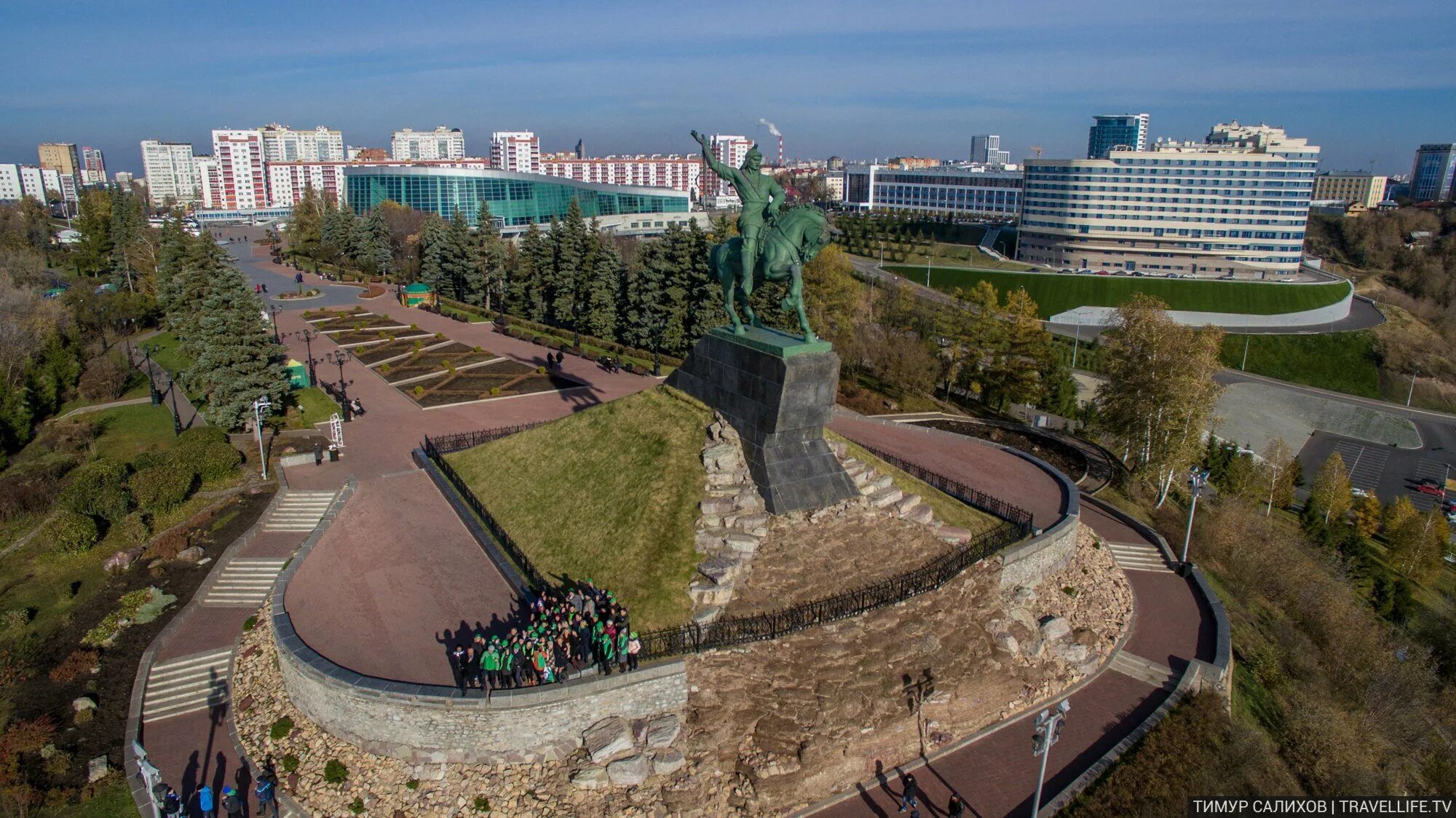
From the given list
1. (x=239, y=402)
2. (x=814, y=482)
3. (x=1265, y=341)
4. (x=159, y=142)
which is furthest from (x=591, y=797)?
(x=159, y=142)

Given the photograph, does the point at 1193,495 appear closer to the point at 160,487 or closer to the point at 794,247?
the point at 794,247

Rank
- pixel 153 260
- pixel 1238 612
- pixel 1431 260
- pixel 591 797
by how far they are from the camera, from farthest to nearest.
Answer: pixel 1431 260
pixel 153 260
pixel 1238 612
pixel 591 797

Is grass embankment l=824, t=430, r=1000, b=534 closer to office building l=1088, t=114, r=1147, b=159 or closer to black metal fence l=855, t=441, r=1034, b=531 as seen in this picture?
black metal fence l=855, t=441, r=1034, b=531

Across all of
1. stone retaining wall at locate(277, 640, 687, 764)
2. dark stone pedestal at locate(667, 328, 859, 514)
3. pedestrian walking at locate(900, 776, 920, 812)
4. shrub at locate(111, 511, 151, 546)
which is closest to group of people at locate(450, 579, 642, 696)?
stone retaining wall at locate(277, 640, 687, 764)

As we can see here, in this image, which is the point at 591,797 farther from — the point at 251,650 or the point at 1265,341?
the point at 1265,341

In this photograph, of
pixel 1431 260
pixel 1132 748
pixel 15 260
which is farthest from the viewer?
pixel 1431 260

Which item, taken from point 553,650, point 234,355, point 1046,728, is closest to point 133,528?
point 234,355
